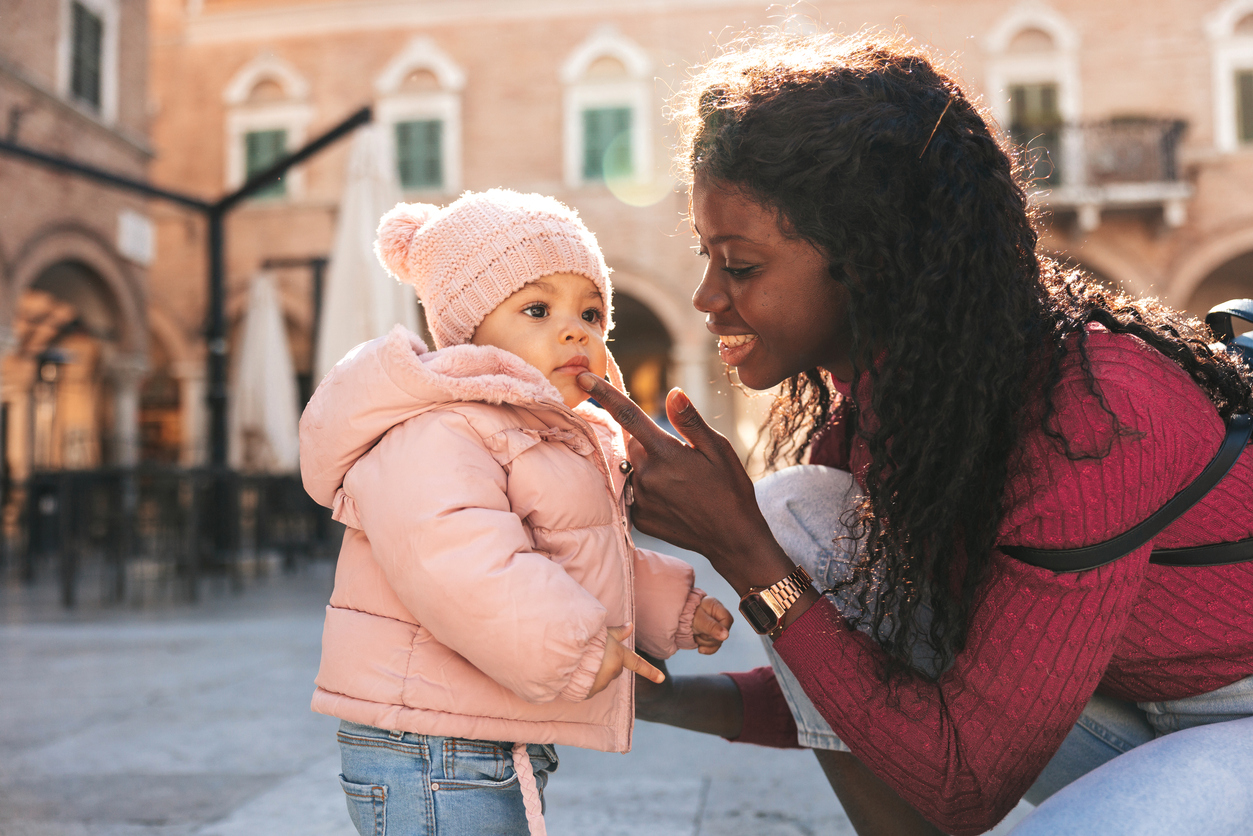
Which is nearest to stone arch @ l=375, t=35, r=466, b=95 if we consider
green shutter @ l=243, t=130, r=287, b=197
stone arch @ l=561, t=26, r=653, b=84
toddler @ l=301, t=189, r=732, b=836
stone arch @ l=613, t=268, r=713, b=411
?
stone arch @ l=561, t=26, r=653, b=84

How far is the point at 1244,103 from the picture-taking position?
1401 cm

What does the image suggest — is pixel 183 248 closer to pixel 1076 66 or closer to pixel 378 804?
pixel 1076 66

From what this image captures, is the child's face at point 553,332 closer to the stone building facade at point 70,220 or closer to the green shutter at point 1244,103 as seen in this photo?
the stone building facade at point 70,220

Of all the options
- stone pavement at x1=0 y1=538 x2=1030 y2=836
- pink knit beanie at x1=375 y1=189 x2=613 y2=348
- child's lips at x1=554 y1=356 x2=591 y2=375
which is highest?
pink knit beanie at x1=375 y1=189 x2=613 y2=348

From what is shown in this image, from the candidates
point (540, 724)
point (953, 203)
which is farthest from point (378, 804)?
point (953, 203)

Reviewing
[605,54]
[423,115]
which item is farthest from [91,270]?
[605,54]

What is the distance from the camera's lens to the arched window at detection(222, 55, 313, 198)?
50.7 ft

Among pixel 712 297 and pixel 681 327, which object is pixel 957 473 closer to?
pixel 712 297

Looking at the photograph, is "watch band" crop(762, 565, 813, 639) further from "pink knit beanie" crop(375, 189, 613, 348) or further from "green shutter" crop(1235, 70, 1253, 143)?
"green shutter" crop(1235, 70, 1253, 143)

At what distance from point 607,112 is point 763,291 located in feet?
46.2

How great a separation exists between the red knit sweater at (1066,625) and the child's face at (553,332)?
Result: 23.7 inches

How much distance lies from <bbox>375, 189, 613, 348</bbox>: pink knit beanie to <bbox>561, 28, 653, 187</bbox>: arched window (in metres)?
13.3

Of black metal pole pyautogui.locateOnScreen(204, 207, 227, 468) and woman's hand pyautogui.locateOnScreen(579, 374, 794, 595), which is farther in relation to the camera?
black metal pole pyautogui.locateOnScreen(204, 207, 227, 468)

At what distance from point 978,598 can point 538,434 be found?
713 mm
